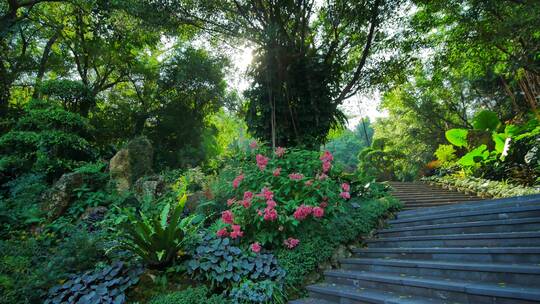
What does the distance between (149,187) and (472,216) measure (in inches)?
251

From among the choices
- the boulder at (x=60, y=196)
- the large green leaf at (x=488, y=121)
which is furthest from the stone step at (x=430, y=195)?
the boulder at (x=60, y=196)

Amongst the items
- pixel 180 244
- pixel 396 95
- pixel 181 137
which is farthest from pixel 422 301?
pixel 396 95

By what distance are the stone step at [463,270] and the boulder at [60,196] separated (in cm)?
567

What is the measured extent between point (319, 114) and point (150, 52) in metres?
8.76

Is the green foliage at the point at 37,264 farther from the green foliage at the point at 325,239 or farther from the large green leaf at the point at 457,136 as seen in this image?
the large green leaf at the point at 457,136

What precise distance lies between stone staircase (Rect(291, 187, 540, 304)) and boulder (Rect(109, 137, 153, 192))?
5.39m

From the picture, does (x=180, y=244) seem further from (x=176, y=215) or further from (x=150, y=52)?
(x=150, y=52)

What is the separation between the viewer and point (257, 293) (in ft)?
10.8

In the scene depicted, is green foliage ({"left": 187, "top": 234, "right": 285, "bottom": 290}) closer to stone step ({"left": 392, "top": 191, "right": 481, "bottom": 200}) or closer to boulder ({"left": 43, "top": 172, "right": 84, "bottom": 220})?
boulder ({"left": 43, "top": 172, "right": 84, "bottom": 220})

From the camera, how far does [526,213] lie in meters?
3.86

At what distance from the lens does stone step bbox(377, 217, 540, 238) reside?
3590mm

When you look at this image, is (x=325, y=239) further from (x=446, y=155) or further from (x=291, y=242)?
(x=446, y=155)

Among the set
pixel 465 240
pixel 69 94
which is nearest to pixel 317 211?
pixel 465 240

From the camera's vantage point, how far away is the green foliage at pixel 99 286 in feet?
10.2
